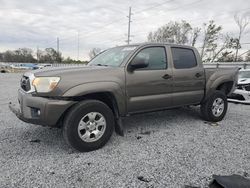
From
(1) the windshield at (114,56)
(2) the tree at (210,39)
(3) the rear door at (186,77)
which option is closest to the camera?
(1) the windshield at (114,56)

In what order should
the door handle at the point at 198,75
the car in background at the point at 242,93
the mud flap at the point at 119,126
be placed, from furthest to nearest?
the car in background at the point at 242,93
the door handle at the point at 198,75
the mud flap at the point at 119,126

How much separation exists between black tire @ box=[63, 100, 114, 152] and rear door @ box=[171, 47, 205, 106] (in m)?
1.66

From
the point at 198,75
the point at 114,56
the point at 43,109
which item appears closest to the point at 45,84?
the point at 43,109

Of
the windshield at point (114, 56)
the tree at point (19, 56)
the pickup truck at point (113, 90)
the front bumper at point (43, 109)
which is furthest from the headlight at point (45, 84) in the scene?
the tree at point (19, 56)

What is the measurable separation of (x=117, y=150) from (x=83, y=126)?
0.68 metres

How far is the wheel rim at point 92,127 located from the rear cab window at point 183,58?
2.01 metres

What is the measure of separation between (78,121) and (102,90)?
612mm

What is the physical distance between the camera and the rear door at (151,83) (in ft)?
13.2

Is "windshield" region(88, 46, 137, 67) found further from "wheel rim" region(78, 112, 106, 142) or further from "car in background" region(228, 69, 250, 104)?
"car in background" region(228, 69, 250, 104)

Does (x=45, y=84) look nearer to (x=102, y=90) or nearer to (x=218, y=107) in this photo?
(x=102, y=90)

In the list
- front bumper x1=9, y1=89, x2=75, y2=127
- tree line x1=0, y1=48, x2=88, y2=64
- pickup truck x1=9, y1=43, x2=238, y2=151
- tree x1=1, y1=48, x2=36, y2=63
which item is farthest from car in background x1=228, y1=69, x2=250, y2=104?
tree x1=1, y1=48, x2=36, y2=63

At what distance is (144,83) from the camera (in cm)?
414

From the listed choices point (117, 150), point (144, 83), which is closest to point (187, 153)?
point (117, 150)

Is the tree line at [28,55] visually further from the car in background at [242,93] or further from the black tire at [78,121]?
the black tire at [78,121]
